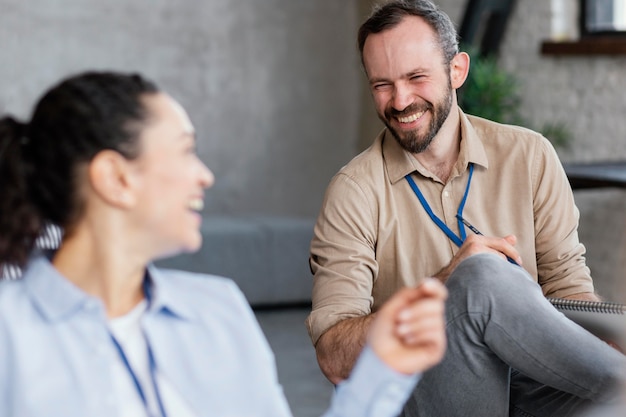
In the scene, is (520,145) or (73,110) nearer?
(73,110)

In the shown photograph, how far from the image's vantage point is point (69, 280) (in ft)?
4.58

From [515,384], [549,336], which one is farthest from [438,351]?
[515,384]

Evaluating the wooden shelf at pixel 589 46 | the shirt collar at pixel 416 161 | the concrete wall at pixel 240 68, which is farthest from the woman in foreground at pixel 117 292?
the concrete wall at pixel 240 68

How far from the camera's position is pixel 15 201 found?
55.5 inches

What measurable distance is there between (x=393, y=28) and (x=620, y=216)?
3.14 meters

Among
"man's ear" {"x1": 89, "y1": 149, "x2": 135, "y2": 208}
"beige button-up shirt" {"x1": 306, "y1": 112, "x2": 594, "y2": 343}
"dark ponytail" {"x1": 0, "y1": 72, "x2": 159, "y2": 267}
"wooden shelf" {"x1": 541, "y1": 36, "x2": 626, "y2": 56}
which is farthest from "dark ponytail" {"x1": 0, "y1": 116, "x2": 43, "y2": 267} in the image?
"wooden shelf" {"x1": 541, "y1": 36, "x2": 626, "y2": 56}

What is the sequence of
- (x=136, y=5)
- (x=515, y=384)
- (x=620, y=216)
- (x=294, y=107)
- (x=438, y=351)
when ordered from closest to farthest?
1. (x=438, y=351)
2. (x=515, y=384)
3. (x=620, y=216)
4. (x=136, y=5)
5. (x=294, y=107)

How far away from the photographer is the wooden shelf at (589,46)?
5234 mm

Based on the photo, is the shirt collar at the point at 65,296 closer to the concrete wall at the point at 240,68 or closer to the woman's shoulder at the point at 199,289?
the woman's shoulder at the point at 199,289

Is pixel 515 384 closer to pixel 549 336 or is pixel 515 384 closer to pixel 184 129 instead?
pixel 549 336

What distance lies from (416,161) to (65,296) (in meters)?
1.29

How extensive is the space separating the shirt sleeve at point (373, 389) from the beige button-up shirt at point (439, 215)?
1.01m

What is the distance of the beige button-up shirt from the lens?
2.41m

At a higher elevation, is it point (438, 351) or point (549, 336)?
point (438, 351)
